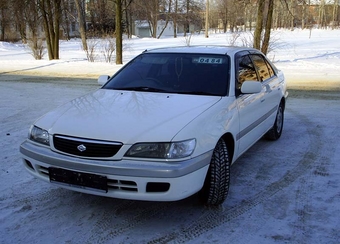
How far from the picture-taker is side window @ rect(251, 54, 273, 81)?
4981mm

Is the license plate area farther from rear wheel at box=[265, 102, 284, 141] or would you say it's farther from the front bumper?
rear wheel at box=[265, 102, 284, 141]

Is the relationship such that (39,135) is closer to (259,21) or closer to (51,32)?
(259,21)

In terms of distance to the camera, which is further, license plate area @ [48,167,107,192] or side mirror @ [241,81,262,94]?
side mirror @ [241,81,262,94]

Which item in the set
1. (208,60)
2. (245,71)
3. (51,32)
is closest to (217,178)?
(208,60)

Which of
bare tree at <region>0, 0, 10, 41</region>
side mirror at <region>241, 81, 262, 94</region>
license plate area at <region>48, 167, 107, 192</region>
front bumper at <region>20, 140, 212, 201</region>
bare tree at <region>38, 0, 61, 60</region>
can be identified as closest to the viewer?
front bumper at <region>20, 140, 212, 201</region>

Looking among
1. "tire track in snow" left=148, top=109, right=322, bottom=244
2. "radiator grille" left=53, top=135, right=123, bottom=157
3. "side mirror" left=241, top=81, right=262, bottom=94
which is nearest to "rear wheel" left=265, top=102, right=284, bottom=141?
"tire track in snow" left=148, top=109, right=322, bottom=244

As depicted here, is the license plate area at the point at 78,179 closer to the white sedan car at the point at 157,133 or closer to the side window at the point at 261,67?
the white sedan car at the point at 157,133

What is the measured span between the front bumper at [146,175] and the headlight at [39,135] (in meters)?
0.29

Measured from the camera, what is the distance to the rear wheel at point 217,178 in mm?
3271

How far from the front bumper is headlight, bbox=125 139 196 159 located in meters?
0.05

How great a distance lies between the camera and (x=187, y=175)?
2.92 meters

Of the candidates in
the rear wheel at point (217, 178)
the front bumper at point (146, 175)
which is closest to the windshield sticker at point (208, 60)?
the rear wheel at point (217, 178)

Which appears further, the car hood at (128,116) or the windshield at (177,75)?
the windshield at (177,75)

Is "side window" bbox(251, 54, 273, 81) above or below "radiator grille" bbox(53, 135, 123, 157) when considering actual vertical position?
above
